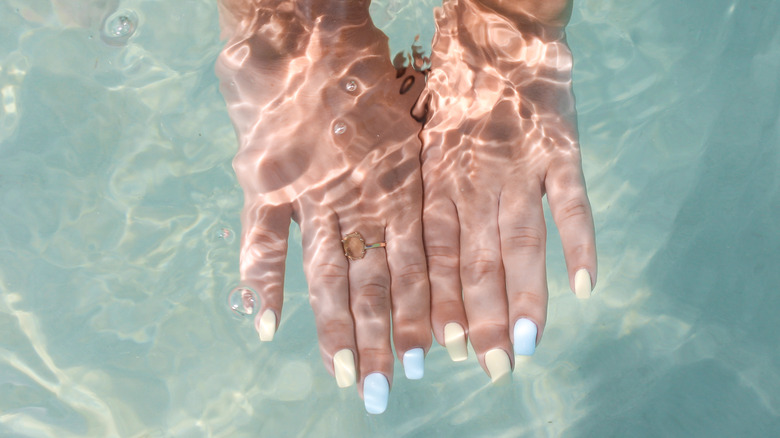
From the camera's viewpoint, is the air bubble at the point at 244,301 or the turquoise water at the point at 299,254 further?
the turquoise water at the point at 299,254

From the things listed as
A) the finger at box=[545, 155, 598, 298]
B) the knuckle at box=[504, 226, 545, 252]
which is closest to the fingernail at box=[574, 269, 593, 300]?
the finger at box=[545, 155, 598, 298]

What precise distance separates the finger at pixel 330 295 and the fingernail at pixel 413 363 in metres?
0.15

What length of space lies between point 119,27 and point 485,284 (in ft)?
6.40

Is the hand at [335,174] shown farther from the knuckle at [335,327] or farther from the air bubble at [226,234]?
the air bubble at [226,234]

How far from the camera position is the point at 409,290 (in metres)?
1.73

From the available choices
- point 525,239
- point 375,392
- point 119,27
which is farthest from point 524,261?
point 119,27

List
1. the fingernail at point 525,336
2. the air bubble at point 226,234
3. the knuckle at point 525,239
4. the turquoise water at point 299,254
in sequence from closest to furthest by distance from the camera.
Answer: the fingernail at point 525,336 → the knuckle at point 525,239 → the turquoise water at point 299,254 → the air bubble at point 226,234

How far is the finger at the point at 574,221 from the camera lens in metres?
1.65

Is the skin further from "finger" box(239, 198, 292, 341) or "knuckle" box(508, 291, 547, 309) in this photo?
"finger" box(239, 198, 292, 341)

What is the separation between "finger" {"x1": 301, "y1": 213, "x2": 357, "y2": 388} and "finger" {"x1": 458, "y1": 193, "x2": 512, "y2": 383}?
1.18 feet

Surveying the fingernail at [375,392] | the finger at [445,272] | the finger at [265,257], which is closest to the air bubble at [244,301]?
the finger at [265,257]

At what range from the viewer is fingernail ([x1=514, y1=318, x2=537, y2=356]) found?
5.31 feet

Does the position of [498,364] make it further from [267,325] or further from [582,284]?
[267,325]

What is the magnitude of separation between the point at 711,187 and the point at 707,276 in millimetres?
371
